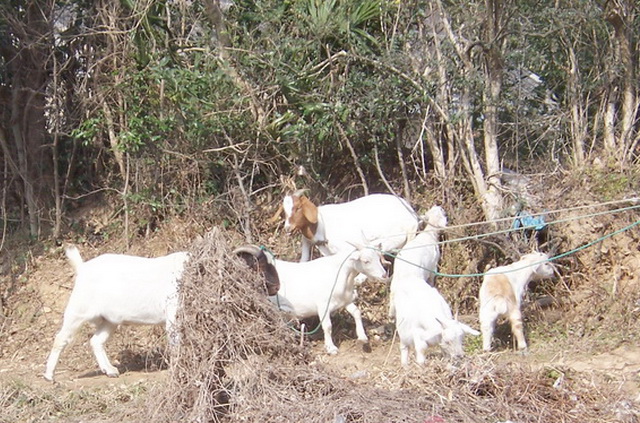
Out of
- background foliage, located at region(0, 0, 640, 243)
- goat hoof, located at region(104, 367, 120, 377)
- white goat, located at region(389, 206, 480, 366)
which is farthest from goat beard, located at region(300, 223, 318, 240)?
goat hoof, located at region(104, 367, 120, 377)

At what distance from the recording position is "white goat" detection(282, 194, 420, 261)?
968 cm

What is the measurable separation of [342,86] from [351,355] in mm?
3582

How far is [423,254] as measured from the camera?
8969 millimetres

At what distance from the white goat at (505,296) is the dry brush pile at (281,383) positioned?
187 cm

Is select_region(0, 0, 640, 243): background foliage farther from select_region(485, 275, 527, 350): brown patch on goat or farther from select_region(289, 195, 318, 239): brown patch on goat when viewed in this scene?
select_region(485, 275, 527, 350): brown patch on goat

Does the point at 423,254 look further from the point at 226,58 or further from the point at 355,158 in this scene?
the point at 226,58

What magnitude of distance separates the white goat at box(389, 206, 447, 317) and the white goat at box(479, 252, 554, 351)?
0.56 m

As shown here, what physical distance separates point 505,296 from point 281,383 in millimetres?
2911

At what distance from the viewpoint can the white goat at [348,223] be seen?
31.8ft

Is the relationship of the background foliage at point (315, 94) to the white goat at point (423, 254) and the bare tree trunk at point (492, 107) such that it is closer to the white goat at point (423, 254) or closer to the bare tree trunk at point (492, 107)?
the bare tree trunk at point (492, 107)

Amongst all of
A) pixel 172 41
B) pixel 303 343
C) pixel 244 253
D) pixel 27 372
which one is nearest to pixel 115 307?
pixel 27 372

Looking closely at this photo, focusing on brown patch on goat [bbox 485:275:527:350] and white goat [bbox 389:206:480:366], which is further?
brown patch on goat [bbox 485:275:527:350]

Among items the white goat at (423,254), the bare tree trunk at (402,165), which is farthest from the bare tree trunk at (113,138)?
the white goat at (423,254)

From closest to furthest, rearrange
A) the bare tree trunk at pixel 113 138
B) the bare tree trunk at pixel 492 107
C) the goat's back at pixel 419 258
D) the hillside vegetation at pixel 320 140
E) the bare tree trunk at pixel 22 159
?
the goat's back at pixel 419 258, the hillside vegetation at pixel 320 140, the bare tree trunk at pixel 492 107, the bare tree trunk at pixel 113 138, the bare tree trunk at pixel 22 159
